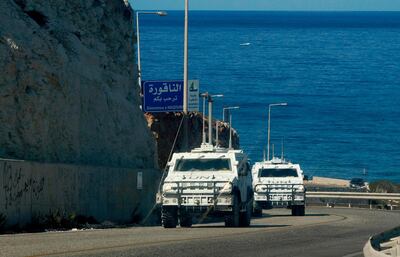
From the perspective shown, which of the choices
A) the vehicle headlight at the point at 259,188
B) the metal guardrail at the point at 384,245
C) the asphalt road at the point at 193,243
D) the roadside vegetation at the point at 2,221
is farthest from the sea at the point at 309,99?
the metal guardrail at the point at 384,245

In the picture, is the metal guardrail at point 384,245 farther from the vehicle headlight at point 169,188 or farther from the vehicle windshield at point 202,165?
the vehicle windshield at point 202,165

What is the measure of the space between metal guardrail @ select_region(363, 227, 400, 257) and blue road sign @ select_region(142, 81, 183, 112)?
27.5m

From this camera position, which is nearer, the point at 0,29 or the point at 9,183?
the point at 9,183

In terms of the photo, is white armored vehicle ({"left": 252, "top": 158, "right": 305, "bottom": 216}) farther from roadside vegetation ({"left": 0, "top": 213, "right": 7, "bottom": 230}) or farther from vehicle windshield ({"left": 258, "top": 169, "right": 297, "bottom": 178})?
roadside vegetation ({"left": 0, "top": 213, "right": 7, "bottom": 230})

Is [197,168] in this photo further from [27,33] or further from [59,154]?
[27,33]

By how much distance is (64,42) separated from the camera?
37.8 meters

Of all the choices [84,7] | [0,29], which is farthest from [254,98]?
[0,29]

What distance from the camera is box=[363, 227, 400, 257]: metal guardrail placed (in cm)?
1627

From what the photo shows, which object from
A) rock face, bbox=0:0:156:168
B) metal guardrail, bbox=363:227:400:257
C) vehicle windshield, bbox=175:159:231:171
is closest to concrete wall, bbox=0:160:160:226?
rock face, bbox=0:0:156:168

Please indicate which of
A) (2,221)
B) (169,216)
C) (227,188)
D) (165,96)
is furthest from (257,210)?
(2,221)

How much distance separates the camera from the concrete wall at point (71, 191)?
90.9ft

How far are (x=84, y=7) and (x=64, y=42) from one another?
311 centimetres

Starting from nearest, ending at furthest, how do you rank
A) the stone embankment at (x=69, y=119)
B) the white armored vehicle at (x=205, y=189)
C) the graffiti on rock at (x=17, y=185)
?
the graffiti on rock at (x=17, y=185) < the stone embankment at (x=69, y=119) < the white armored vehicle at (x=205, y=189)

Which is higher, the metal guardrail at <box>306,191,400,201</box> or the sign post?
the sign post
